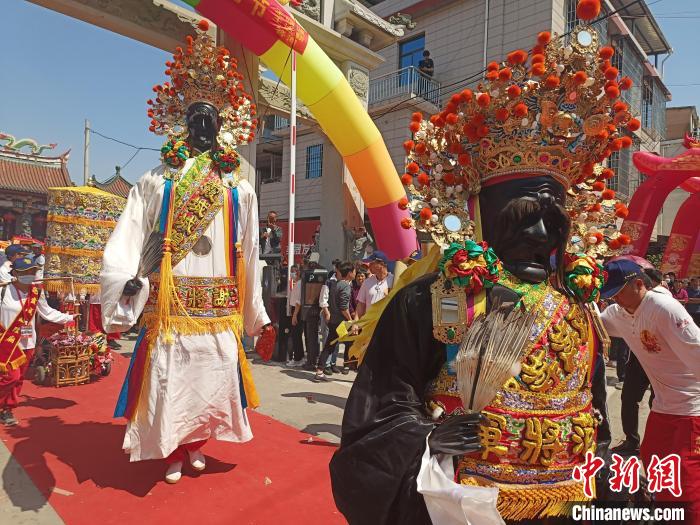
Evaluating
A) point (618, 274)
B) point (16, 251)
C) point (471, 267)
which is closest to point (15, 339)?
point (16, 251)

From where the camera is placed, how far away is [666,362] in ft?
9.16

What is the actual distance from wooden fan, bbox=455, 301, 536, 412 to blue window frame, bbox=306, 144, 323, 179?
661 inches

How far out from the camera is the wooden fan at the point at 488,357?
1226mm

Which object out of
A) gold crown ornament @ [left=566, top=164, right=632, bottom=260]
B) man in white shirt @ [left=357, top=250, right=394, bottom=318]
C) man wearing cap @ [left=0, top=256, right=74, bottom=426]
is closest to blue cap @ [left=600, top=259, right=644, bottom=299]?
gold crown ornament @ [left=566, top=164, right=632, bottom=260]

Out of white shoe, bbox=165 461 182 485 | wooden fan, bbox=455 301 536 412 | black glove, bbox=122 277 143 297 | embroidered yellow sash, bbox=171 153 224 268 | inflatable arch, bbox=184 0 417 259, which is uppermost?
inflatable arch, bbox=184 0 417 259

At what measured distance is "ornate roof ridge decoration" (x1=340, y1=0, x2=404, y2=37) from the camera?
9.71 m

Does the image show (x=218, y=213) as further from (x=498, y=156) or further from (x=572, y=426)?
(x=572, y=426)

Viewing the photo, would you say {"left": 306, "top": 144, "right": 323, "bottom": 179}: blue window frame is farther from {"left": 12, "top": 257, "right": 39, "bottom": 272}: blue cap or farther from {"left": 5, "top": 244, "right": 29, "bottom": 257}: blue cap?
{"left": 12, "top": 257, "right": 39, "bottom": 272}: blue cap

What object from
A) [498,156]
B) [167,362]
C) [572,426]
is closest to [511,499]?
[572,426]

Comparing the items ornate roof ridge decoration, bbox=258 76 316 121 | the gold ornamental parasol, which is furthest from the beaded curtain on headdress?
ornate roof ridge decoration, bbox=258 76 316 121

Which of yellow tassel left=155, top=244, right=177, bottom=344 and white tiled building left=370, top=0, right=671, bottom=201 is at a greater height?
white tiled building left=370, top=0, right=671, bottom=201

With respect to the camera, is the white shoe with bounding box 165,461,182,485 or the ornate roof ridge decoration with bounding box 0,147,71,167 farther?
the ornate roof ridge decoration with bounding box 0,147,71,167

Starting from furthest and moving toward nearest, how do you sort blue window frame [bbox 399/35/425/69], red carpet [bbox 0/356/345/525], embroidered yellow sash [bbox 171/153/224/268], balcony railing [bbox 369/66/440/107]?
blue window frame [bbox 399/35/425/69] → balcony railing [bbox 369/66/440/107] → embroidered yellow sash [bbox 171/153/224/268] → red carpet [bbox 0/356/345/525]

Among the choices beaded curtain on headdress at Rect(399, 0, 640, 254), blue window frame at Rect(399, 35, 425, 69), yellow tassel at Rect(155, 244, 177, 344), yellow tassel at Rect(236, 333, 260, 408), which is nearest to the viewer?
beaded curtain on headdress at Rect(399, 0, 640, 254)
